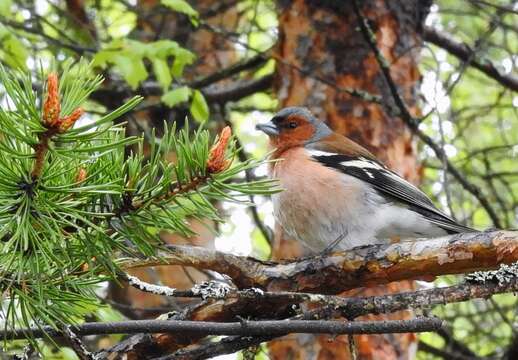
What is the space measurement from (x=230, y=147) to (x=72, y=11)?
5.24 metres

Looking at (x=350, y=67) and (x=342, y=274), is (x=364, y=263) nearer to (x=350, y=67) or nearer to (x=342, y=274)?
(x=342, y=274)

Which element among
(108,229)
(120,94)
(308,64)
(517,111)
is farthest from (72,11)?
(108,229)

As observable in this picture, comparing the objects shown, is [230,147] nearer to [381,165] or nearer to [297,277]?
[297,277]

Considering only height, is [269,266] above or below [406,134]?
below

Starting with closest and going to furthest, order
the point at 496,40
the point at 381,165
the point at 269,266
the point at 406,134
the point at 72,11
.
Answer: the point at 269,266
the point at 381,165
the point at 406,134
the point at 72,11
the point at 496,40

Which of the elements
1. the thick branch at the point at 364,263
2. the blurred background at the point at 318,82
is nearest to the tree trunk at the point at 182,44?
the blurred background at the point at 318,82

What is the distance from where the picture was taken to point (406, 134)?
5.96m

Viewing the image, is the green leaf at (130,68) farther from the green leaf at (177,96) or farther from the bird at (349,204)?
the bird at (349,204)

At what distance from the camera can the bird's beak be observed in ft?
19.0

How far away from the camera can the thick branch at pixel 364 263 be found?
2.84 m

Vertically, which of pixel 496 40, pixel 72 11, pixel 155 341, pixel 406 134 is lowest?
pixel 155 341

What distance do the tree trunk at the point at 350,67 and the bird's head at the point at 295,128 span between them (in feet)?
0.59

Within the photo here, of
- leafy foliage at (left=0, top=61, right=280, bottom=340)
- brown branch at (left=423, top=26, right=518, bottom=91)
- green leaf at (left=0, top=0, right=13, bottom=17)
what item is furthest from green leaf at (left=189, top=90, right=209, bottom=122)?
leafy foliage at (left=0, top=61, right=280, bottom=340)

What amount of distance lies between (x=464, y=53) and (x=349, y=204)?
2.12 m
